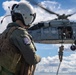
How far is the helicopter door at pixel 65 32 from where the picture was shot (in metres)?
41.8

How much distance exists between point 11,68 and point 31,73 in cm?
29

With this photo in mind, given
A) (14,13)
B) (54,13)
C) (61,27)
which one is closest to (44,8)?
(54,13)

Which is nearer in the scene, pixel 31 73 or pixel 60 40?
pixel 31 73

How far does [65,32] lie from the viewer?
4222 centimetres

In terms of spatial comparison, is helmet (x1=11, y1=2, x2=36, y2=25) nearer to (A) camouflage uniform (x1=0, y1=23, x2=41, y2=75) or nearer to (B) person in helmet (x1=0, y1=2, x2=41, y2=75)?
(B) person in helmet (x1=0, y1=2, x2=41, y2=75)

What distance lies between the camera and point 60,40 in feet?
138

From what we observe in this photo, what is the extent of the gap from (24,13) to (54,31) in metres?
36.9

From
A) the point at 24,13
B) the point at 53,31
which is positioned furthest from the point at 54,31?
the point at 24,13

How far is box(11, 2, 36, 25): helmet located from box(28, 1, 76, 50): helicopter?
3629 cm

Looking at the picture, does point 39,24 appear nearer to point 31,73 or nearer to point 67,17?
point 67,17

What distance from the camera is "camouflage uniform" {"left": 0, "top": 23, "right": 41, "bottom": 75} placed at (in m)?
4.87

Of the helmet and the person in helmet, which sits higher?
the helmet

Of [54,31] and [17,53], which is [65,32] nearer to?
[54,31]

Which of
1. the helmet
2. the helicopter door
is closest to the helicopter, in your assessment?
the helicopter door
